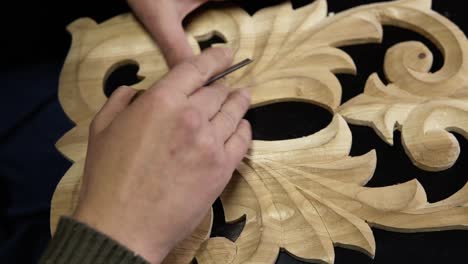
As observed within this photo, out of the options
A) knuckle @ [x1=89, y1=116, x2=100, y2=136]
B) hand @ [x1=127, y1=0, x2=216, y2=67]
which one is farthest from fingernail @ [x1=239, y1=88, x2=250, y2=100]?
knuckle @ [x1=89, y1=116, x2=100, y2=136]

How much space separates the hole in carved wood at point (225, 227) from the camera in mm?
669

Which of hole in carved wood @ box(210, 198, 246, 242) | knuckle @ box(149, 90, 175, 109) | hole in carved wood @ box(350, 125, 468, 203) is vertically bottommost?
hole in carved wood @ box(350, 125, 468, 203)

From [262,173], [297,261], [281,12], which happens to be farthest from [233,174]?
[281,12]

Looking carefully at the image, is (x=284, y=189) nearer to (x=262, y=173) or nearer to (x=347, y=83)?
(x=262, y=173)

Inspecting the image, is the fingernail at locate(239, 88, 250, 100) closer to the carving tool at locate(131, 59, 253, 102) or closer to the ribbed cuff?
the carving tool at locate(131, 59, 253, 102)

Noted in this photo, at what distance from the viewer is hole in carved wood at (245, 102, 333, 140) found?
29.6 inches

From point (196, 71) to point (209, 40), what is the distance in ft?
0.67

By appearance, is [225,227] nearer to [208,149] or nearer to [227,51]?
[208,149]

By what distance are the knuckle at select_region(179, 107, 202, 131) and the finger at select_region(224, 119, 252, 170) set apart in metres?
0.06

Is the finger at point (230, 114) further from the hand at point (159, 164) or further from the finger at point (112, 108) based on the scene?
the finger at point (112, 108)

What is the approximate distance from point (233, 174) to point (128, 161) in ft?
0.55

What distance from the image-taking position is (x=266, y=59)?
0.79 m

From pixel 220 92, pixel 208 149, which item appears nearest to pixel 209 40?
pixel 220 92

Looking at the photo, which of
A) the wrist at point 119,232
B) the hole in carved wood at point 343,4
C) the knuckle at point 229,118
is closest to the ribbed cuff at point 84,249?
the wrist at point 119,232
